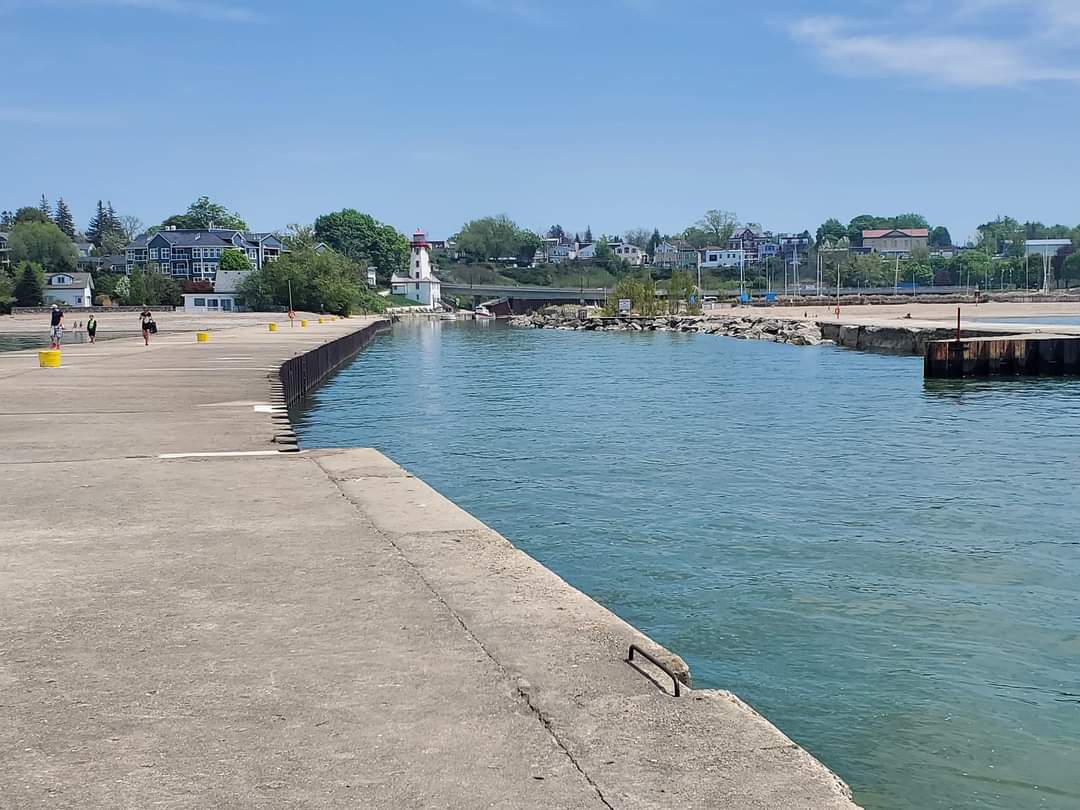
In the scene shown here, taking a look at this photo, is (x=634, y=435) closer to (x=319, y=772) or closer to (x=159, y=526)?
(x=159, y=526)

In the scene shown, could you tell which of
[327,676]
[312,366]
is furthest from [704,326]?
[327,676]

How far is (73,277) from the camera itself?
149875 millimetres

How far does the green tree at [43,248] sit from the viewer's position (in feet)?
562

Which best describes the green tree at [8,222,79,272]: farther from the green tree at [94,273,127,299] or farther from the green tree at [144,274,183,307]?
the green tree at [144,274,183,307]

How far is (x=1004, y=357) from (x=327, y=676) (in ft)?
134

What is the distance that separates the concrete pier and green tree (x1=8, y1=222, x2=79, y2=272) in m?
158

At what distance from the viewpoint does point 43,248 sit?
567 feet

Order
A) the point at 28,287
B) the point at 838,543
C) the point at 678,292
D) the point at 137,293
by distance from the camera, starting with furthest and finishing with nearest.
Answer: the point at 137,293 → the point at 28,287 → the point at 678,292 → the point at 838,543

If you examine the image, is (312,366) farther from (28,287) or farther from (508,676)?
(28,287)

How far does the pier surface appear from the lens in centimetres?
446

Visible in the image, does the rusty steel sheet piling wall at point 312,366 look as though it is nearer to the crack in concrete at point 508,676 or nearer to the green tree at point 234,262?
the crack in concrete at point 508,676

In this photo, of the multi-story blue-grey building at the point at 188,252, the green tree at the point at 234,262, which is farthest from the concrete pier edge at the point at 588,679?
the multi-story blue-grey building at the point at 188,252

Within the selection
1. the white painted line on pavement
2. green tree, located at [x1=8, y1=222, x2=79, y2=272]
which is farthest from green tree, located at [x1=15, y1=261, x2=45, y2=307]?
the white painted line on pavement

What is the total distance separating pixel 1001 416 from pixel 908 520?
15109mm
